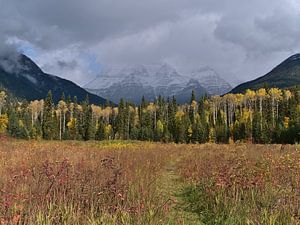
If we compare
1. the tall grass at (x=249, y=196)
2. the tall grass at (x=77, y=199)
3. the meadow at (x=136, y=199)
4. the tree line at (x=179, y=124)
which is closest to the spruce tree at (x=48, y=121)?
the tree line at (x=179, y=124)

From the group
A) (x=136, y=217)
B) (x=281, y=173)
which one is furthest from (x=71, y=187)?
(x=281, y=173)

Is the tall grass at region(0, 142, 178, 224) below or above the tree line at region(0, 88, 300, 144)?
below

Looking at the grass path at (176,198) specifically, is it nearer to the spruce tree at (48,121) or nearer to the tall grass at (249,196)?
the tall grass at (249,196)

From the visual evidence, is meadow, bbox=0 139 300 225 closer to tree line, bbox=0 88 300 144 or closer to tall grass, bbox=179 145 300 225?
tall grass, bbox=179 145 300 225

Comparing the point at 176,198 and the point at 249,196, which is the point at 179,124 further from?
the point at 249,196

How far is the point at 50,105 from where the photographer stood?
98250mm

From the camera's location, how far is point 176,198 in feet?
29.4

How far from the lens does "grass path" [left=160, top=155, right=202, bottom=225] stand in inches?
254

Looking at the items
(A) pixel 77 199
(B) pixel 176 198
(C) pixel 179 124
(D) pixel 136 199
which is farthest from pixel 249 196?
(C) pixel 179 124

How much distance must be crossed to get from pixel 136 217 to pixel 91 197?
4.09ft

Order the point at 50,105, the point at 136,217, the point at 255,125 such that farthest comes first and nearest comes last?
the point at 50,105 → the point at 255,125 → the point at 136,217

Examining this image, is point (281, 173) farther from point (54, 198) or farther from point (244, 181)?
point (54, 198)

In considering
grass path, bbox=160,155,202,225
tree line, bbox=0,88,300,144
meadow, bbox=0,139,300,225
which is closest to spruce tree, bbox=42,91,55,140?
tree line, bbox=0,88,300,144

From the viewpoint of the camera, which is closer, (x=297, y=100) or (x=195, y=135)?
(x=195, y=135)
